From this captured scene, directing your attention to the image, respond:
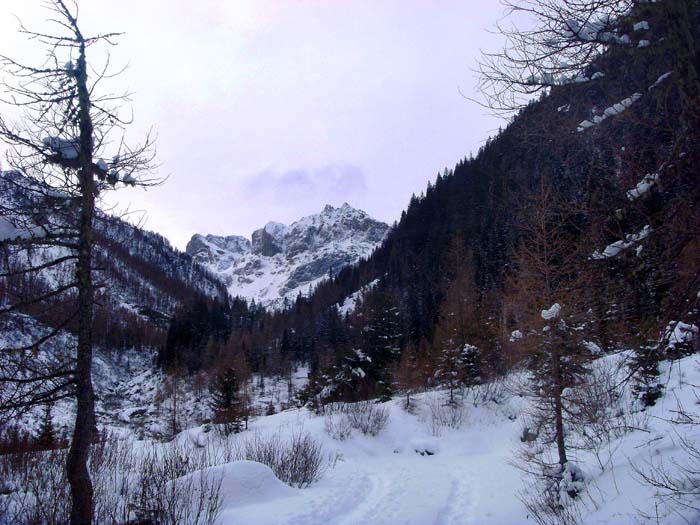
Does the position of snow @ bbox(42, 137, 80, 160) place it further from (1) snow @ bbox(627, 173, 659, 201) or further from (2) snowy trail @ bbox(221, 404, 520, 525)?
(1) snow @ bbox(627, 173, 659, 201)

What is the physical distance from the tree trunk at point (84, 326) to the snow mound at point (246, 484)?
2134 millimetres

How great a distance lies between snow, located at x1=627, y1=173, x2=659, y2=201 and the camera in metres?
3.38

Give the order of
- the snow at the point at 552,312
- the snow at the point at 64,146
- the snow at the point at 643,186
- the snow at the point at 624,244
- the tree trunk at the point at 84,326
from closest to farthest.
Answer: the snow at the point at 643,186, the snow at the point at 624,244, the tree trunk at the point at 84,326, the snow at the point at 64,146, the snow at the point at 552,312

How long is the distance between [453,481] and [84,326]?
11658 millimetres

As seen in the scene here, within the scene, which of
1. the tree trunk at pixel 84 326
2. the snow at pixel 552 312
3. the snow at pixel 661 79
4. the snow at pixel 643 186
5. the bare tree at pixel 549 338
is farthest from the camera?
the snow at pixel 552 312

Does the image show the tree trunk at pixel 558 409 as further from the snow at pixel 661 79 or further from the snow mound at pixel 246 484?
the snow at pixel 661 79

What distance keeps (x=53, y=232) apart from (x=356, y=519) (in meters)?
7.77

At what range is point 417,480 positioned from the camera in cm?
1261

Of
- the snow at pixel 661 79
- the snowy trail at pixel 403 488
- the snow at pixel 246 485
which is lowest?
the snowy trail at pixel 403 488

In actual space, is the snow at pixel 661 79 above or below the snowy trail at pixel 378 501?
above

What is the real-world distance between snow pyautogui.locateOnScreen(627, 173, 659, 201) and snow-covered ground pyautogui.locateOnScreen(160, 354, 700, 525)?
5.21 ft

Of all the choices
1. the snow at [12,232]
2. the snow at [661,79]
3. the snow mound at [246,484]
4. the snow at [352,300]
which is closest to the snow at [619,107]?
the snow at [661,79]

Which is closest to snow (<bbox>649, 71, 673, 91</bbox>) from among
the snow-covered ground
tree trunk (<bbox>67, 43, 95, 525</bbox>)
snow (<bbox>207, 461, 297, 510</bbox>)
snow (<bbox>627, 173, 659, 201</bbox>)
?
snow (<bbox>627, 173, 659, 201</bbox>)

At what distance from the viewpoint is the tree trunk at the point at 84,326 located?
5668mm
